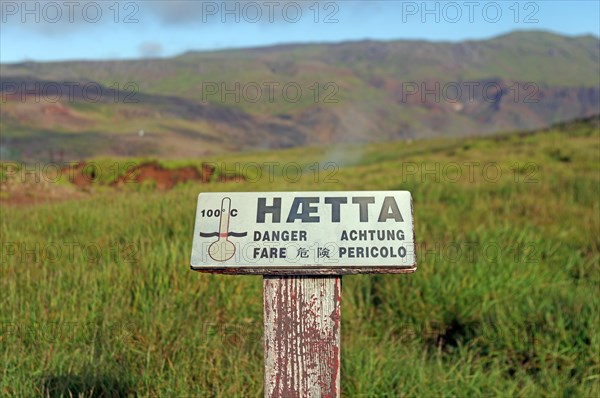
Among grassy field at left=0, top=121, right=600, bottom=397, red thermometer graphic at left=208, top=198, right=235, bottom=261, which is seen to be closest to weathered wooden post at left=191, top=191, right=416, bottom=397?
red thermometer graphic at left=208, top=198, right=235, bottom=261

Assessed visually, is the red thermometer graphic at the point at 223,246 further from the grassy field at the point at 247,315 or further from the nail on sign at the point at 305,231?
the grassy field at the point at 247,315

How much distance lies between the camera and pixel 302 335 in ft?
6.30

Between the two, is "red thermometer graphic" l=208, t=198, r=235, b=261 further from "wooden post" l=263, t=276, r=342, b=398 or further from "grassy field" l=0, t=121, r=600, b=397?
"grassy field" l=0, t=121, r=600, b=397

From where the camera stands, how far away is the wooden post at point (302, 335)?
191 cm

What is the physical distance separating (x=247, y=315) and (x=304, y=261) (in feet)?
6.97

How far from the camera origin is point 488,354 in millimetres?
4090

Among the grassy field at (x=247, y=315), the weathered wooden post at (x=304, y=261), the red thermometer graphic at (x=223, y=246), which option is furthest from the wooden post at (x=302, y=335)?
the grassy field at (x=247, y=315)

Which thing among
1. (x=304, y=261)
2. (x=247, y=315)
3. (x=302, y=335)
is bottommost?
(x=302, y=335)

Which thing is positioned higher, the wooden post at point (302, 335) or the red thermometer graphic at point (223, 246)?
the red thermometer graphic at point (223, 246)

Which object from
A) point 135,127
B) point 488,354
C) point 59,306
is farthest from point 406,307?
point 135,127

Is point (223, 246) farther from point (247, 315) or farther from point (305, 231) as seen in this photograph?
point (247, 315)

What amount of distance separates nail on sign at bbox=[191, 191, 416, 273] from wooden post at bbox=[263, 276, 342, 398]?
0.24 feet

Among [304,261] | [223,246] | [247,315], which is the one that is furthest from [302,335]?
[247,315]

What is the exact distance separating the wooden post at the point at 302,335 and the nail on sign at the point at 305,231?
7 centimetres
